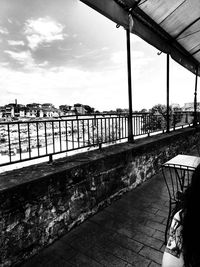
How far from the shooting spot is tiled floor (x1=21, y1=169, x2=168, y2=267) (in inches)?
83.1

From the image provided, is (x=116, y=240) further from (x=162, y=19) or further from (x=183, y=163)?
(x=162, y=19)

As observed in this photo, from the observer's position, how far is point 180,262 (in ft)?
2.80

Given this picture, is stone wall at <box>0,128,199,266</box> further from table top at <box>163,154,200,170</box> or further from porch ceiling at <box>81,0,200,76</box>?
porch ceiling at <box>81,0,200,76</box>

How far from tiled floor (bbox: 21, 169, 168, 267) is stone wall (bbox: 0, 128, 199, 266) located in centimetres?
14

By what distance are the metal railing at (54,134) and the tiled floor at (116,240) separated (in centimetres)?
114

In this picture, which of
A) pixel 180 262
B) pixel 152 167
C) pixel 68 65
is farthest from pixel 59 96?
pixel 180 262

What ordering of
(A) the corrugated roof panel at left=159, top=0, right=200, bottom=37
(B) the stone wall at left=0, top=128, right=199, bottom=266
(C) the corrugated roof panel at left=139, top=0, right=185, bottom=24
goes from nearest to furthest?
(B) the stone wall at left=0, top=128, right=199, bottom=266
(C) the corrugated roof panel at left=139, top=0, right=185, bottom=24
(A) the corrugated roof panel at left=159, top=0, right=200, bottom=37

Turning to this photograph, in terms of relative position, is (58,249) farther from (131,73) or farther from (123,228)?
(131,73)

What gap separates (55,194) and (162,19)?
4.13 meters

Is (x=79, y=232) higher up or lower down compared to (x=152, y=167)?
lower down

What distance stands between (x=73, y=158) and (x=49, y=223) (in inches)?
38.8

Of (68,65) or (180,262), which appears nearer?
(180,262)

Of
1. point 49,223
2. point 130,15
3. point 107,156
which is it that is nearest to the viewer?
point 49,223

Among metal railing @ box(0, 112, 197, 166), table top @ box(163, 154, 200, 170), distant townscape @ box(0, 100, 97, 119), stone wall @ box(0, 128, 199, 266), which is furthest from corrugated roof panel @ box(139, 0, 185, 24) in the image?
table top @ box(163, 154, 200, 170)
